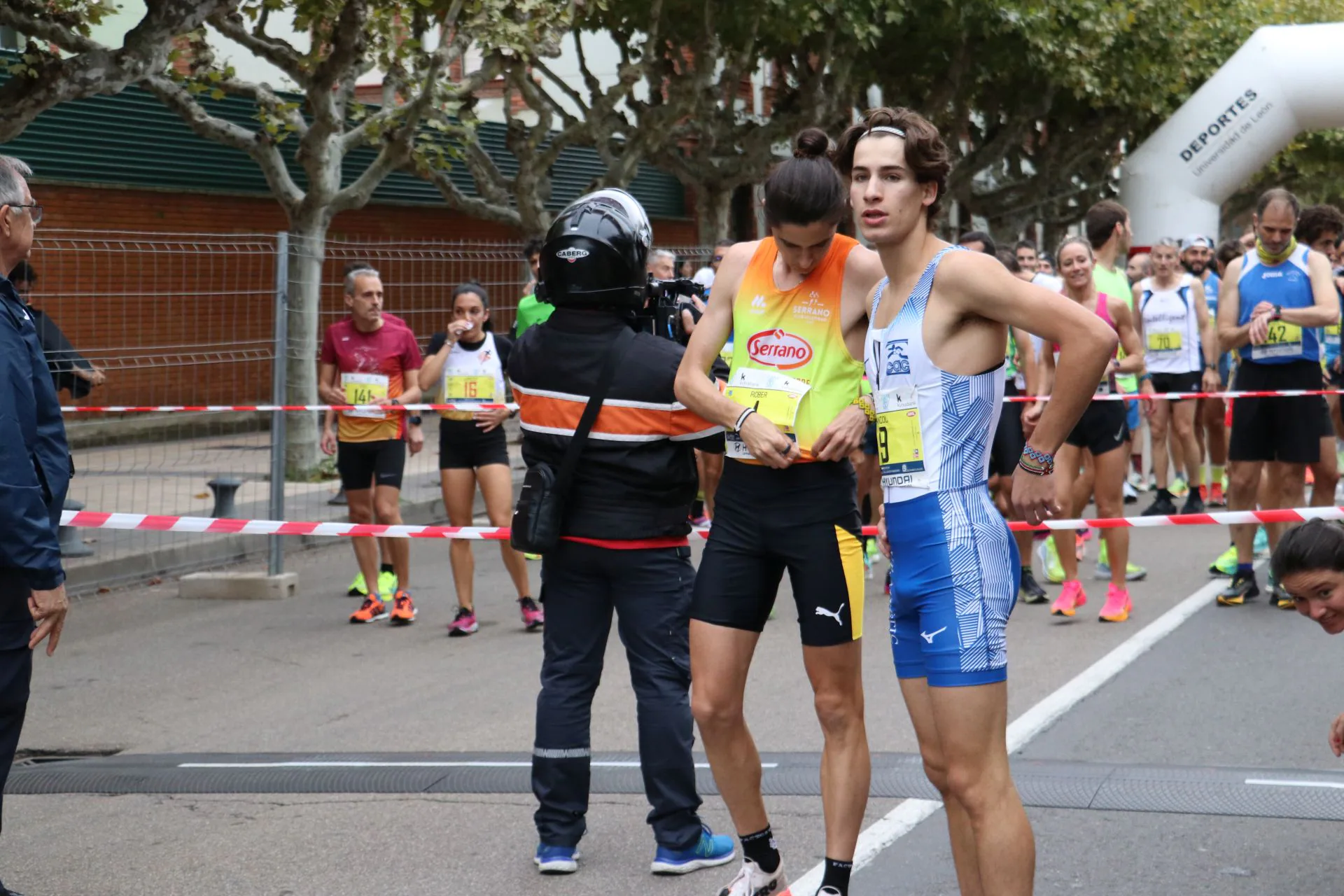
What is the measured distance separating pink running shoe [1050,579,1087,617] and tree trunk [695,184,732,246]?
14334 millimetres

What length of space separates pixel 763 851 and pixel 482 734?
2424 millimetres

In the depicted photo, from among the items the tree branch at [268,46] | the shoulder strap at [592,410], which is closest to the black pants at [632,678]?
the shoulder strap at [592,410]

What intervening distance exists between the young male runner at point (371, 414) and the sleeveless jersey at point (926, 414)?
5.96m

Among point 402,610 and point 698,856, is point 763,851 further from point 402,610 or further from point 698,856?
point 402,610

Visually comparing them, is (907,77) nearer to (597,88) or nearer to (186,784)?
(597,88)

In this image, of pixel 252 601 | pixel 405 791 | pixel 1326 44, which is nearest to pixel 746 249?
pixel 405 791

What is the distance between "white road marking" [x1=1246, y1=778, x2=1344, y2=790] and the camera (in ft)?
18.0

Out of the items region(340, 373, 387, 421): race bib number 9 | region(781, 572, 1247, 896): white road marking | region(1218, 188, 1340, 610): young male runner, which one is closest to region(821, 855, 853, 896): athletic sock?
region(781, 572, 1247, 896): white road marking

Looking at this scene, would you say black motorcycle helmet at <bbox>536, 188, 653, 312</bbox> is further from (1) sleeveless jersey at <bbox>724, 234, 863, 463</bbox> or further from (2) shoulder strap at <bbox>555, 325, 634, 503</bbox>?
(1) sleeveless jersey at <bbox>724, 234, 863, 463</bbox>

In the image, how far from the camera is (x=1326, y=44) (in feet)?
70.8

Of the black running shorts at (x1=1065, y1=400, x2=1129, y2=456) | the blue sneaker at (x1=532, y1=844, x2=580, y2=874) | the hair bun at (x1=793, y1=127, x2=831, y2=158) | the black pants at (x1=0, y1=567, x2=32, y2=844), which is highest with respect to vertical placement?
the hair bun at (x1=793, y1=127, x2=831, y2=158)

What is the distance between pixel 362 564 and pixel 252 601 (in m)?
1.20

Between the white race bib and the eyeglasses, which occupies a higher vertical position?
the eyeglasses

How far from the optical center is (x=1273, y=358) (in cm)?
918
